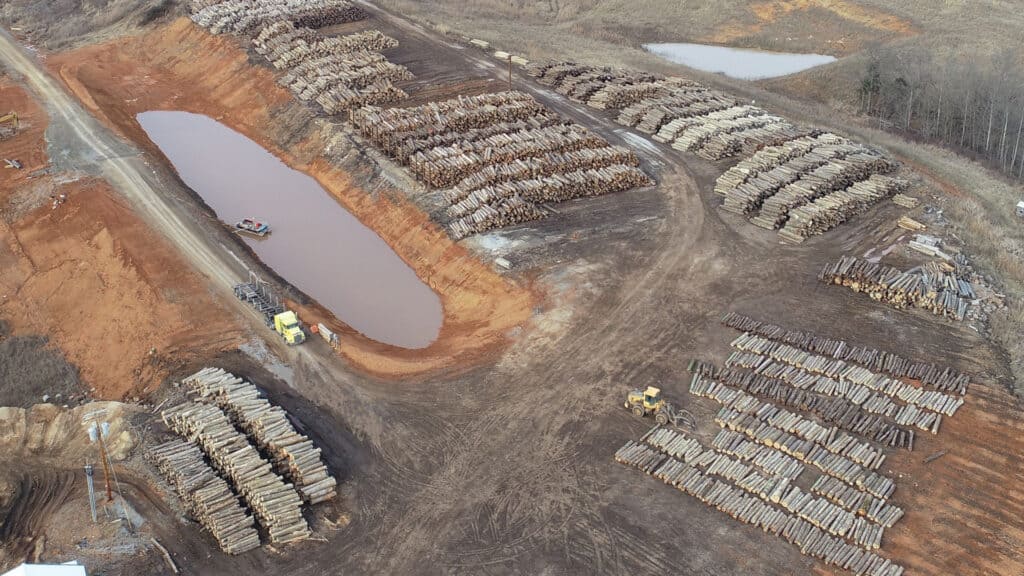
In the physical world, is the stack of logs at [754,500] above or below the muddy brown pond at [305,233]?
below

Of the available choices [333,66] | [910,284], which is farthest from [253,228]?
[910,284]

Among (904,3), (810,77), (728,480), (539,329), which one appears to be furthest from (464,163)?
(904,3)

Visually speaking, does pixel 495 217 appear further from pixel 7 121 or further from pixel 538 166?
pixel 7 121

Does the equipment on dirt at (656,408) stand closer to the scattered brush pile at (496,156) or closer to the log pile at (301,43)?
the scattered brush pile at (496,156)

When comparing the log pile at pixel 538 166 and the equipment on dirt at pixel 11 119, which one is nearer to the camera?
the log pile at pixel 538 166

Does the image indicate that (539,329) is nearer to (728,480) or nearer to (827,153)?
(728,480)

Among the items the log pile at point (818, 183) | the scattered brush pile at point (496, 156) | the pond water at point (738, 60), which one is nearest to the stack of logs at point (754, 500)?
the scattered brush pile at point (496, 156)

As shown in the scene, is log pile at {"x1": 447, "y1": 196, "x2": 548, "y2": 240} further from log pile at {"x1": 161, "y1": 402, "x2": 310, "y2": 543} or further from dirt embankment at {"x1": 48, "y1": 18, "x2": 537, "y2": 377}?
log pile at {"x1": 161, "y1": 402, "x2": 310, "y2": 543}
